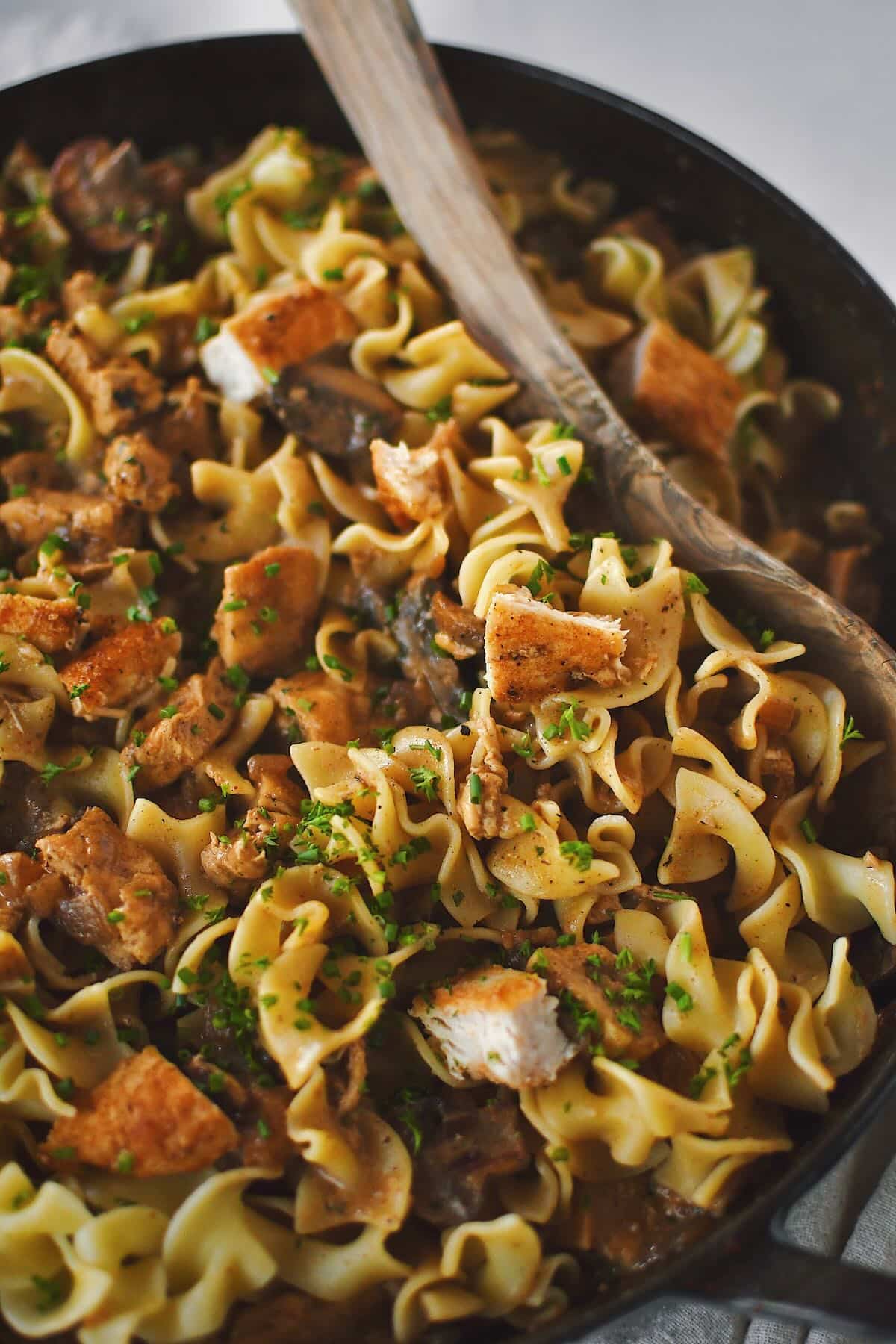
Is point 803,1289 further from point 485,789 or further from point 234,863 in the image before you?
point 234,863

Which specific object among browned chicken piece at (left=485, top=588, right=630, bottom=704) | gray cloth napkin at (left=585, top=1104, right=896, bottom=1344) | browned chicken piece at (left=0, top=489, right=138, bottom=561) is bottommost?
gray cloth napkin at (left=585, top=1104, right=896, bottom=1344)

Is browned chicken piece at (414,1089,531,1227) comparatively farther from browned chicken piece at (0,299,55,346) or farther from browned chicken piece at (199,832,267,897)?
browned chicken piece at (0,299,55,346)

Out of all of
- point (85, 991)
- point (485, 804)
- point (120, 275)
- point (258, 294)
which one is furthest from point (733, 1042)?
point (120, 275)

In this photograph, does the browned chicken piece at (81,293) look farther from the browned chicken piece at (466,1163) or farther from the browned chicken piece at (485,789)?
the browned chicken piece at (466,1163)

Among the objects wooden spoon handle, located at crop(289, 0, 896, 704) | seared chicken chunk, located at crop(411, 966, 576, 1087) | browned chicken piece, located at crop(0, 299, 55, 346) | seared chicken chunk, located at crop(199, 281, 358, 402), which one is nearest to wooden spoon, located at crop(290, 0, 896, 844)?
wooden spoon handle, located at crop(289, 0, 896, 704)

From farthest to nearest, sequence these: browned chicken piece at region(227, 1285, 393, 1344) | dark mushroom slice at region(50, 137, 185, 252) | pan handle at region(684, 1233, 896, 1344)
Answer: dark mushroom slice at region(50, 137, 185, 252), browned chicken piece at region(227, 1285, 393, 1344), pan handle at region(684, 1233, 896, 1344)

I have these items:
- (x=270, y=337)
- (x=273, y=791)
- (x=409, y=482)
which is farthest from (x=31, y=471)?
(x=273, y=791)
